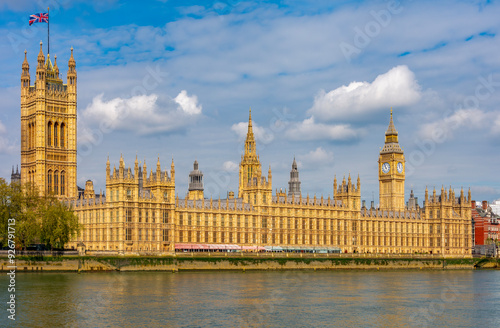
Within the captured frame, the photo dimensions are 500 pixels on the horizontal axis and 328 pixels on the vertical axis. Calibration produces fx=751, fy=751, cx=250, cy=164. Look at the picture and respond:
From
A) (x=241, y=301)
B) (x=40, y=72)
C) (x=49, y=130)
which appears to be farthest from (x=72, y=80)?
(x=241, y=301)

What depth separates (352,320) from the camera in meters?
69.5

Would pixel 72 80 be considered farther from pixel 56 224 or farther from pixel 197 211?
pixel 56 224

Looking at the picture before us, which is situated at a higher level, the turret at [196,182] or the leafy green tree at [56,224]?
the turret at [196,182]

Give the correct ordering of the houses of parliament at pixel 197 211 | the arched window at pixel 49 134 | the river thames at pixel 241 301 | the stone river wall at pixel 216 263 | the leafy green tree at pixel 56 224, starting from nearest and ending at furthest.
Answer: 1. the river thames at pixel 241 301
2. the stone river wall at pixel 216 263
3. the leafy green tree at pixel 56 224
4. the houses of parliament at pixel 197 211
5. the arched window at pixel 49 134

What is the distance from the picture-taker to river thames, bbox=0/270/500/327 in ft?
222

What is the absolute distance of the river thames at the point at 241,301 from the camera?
67625 millimetres

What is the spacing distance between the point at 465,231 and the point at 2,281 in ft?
445

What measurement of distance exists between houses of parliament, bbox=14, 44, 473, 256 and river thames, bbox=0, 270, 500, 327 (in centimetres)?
2265

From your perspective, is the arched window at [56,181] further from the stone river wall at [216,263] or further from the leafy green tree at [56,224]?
the stone river wall at [216,263]

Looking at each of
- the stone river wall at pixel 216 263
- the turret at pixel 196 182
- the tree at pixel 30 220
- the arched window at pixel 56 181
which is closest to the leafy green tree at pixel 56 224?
the tree at pixel 30 220

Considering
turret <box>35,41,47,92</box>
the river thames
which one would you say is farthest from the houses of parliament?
the river thames

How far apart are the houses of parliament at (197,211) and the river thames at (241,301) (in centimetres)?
2265

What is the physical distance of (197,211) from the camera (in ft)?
477

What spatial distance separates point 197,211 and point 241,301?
6662 cm
